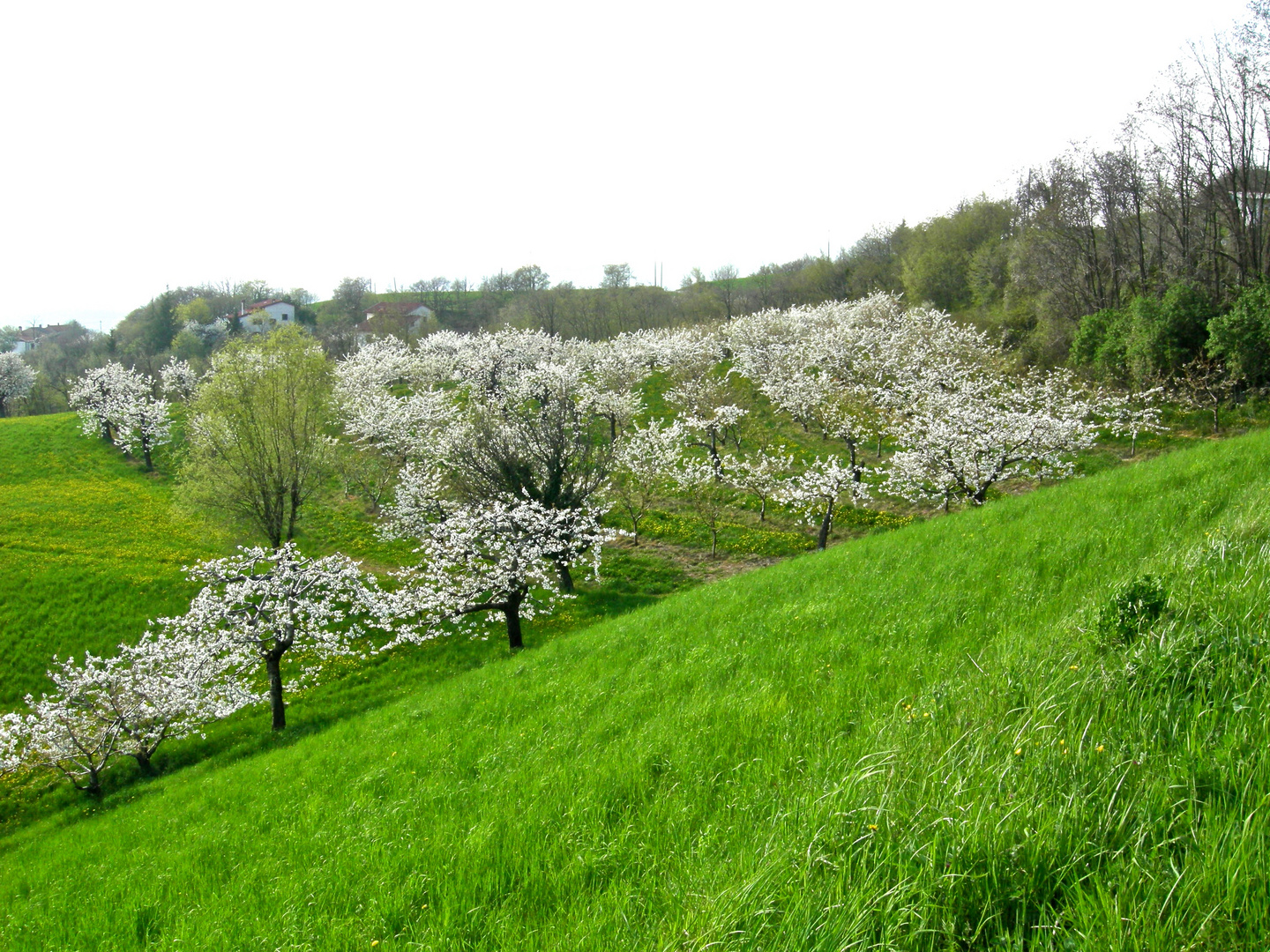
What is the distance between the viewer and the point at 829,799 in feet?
12.3

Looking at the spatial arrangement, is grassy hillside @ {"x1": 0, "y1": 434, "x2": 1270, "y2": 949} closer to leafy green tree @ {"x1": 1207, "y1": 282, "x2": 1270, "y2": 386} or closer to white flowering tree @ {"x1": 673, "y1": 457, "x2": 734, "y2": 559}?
white flowering tree @ {"x1": 673, "y1": 457, "x2": 734, "y2": 559}

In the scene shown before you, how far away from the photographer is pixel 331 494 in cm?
3784

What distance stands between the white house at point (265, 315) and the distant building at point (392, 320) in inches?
413

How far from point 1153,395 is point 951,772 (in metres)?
36.4

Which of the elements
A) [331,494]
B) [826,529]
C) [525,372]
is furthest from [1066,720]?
[525,372]

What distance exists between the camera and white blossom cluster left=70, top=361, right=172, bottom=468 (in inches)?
1761

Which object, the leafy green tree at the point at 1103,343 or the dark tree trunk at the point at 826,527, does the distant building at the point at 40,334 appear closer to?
the dark tree trunk at the point at 826,527

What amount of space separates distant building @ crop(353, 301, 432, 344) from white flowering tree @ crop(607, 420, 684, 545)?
57517 mm

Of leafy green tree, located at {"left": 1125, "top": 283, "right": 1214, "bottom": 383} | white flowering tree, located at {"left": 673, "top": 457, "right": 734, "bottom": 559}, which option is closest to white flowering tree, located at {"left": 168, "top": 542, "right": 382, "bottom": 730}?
white flowering tree, located at {"left": 673, "top": 457, "right": 734, "bottom": 559}

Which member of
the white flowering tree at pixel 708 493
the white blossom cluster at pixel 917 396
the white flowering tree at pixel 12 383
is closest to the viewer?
the white blossom cluster at pixel 917 396

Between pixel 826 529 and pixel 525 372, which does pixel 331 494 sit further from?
pixel 826 529

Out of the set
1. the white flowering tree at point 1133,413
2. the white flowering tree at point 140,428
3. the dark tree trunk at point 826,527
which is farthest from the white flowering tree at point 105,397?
the white flowering tree at point 1133,413

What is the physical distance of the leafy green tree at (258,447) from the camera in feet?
88.5

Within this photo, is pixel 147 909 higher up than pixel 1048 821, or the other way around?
pixel 1048 821
